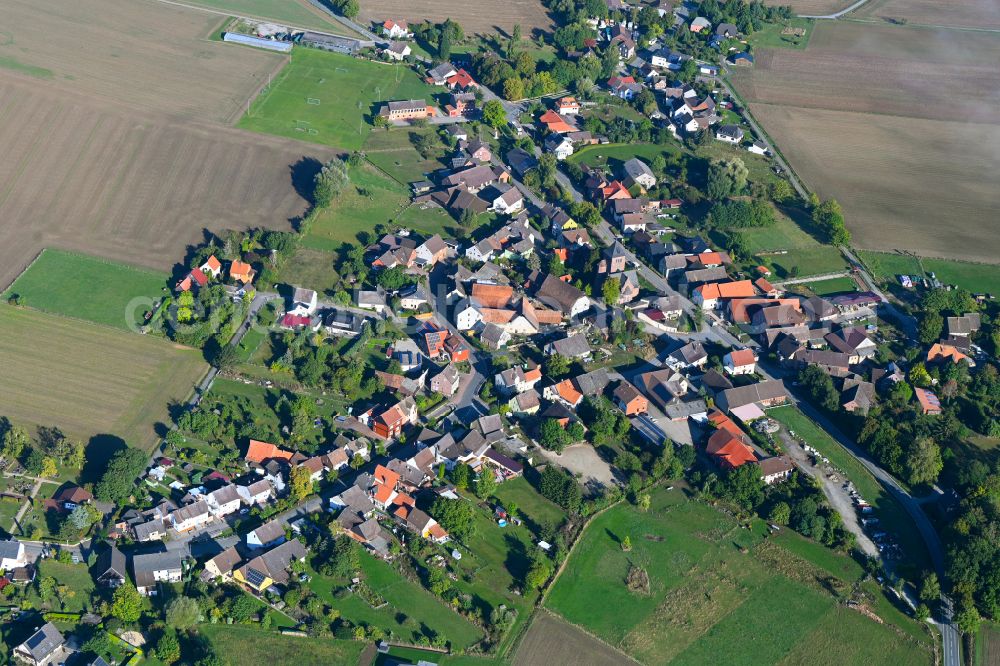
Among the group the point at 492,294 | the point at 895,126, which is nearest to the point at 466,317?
the point at 492,294

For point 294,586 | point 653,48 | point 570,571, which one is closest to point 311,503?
point 294,586

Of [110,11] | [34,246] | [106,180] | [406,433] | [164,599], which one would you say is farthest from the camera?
[110,11]

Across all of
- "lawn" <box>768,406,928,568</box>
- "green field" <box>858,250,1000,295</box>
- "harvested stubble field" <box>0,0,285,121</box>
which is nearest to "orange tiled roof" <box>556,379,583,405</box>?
"lawn" <box>768,406,928,568</box>

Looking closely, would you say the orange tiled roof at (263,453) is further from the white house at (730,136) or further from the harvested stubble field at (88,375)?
the white house at (730,136)

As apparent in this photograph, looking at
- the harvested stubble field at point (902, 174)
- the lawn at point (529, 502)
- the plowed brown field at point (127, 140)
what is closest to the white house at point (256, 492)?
the lawn at point (529, 502)

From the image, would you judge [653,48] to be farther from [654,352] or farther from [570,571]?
[570,571]
